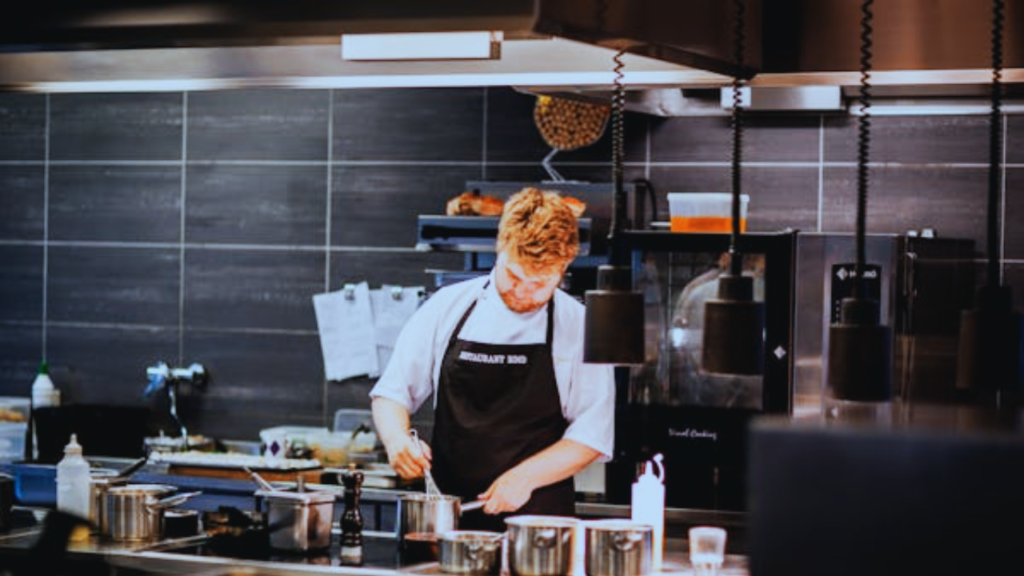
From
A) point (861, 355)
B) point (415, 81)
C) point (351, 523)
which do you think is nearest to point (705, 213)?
point (415, 81)

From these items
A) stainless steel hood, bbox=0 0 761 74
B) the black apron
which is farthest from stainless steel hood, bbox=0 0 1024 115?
the black apron

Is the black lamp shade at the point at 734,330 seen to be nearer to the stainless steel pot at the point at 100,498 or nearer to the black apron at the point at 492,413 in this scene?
the black apron at the point at 492,413

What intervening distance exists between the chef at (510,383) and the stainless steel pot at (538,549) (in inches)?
33.9

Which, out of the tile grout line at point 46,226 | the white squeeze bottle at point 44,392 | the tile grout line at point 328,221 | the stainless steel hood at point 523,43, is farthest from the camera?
the tile grout line at point 46,226


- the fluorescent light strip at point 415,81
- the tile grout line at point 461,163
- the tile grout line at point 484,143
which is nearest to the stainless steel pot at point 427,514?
the fluorescent light strip at point 415,81

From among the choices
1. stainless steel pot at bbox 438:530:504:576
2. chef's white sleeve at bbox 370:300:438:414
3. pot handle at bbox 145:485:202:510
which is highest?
chef's white sleeve at bbox 370:300:438:414

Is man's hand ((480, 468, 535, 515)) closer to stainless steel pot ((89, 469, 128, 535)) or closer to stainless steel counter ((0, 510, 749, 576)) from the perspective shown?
stainless steel counter ((0, 510, 749, 576))

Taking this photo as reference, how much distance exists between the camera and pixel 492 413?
17.3ft

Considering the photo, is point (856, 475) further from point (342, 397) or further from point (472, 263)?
point (342, 397)

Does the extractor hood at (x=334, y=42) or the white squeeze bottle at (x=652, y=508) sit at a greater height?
the extractor hood at (x=334, y=42)

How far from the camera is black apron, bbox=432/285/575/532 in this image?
5.21 m

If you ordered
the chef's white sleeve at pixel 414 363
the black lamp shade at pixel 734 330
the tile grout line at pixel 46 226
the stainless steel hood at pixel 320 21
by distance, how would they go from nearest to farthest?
the stainless steel hood at pixel 320 21 < the black lamp shade at pixel 734 330 < the chef's white sleeve at pixel 414 363 < the tile grout line at pixel 46 226

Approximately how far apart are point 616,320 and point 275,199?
14.3 feet

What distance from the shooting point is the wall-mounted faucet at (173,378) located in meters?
7.80
